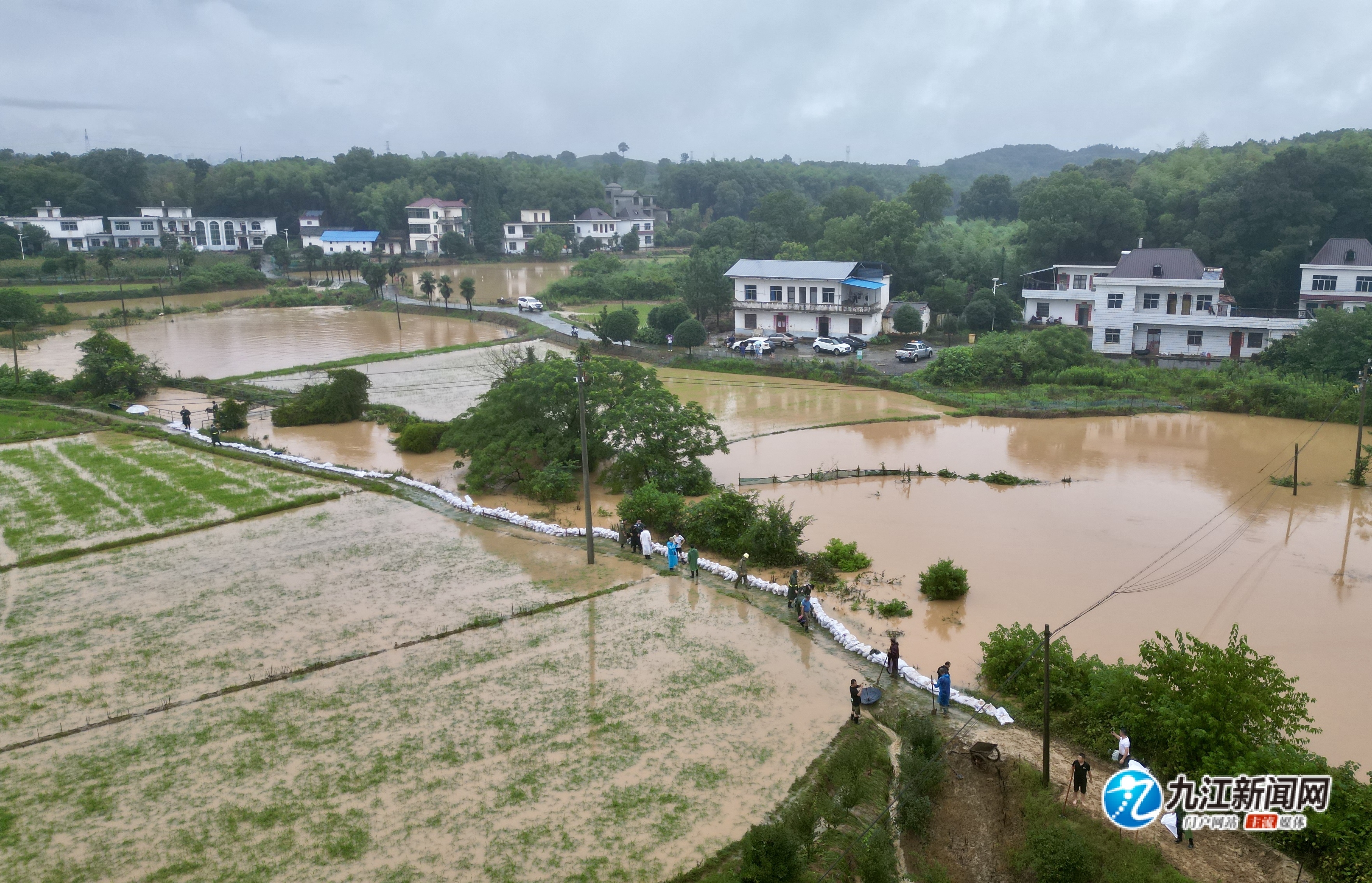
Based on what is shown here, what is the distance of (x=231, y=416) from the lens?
29.7m

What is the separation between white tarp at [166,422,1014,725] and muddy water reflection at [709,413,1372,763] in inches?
28.5

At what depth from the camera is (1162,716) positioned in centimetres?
1067

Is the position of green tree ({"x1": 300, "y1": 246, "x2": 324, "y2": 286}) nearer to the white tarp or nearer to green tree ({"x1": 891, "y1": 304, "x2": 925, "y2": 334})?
the white tarp

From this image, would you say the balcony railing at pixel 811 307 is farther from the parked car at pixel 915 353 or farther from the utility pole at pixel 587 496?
the utility pole at pixel 587 496

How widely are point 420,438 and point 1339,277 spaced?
119 ft

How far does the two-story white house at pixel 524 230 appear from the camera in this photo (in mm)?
87125

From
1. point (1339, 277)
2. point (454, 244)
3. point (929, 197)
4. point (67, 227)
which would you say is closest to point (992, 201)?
point (929, 197)

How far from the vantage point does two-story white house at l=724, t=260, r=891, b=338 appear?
42719mm

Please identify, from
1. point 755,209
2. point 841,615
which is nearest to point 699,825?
point 841,615

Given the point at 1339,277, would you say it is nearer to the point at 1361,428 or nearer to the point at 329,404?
the point at 1361,428

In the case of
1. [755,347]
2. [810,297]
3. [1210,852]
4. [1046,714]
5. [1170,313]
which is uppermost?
[810,297]

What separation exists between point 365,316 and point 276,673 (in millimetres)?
44993

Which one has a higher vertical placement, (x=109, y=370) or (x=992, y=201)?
(x=992, y=201)

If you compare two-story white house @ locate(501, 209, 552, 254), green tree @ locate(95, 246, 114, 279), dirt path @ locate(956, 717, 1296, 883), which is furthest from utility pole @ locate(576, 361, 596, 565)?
two-story white house @ locate(501, 209, 552, 254)
